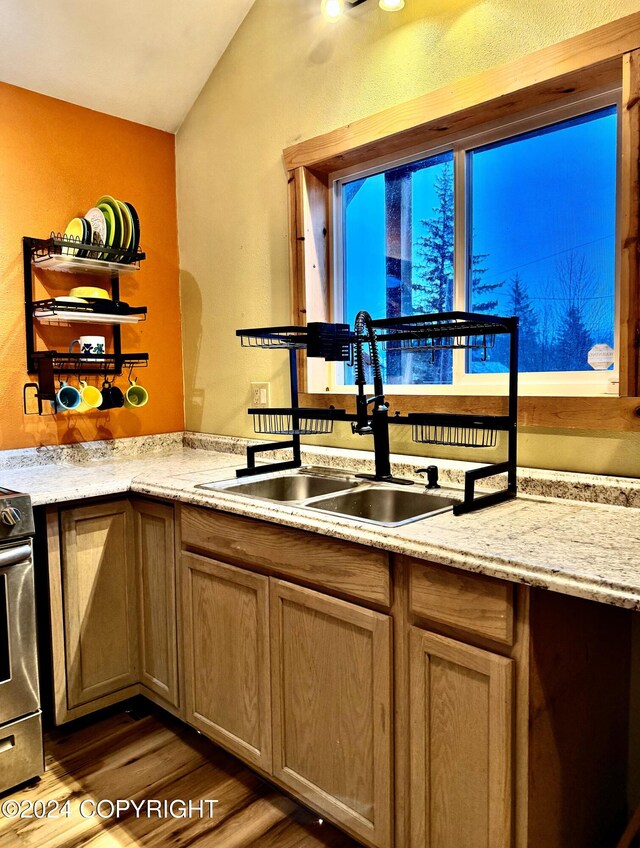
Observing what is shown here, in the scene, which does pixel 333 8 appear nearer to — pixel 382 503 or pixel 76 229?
pixel 76 229

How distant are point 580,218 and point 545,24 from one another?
0.51 m

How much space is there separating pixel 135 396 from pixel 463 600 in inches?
72.2

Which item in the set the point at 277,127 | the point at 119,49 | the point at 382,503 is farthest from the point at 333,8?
the point at 382,503

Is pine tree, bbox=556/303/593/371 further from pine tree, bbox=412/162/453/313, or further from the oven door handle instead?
the oven door handle

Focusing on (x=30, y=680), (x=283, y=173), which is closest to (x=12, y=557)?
(x=30, y=680)

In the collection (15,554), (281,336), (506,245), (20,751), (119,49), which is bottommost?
(20,751)

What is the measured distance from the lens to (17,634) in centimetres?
179

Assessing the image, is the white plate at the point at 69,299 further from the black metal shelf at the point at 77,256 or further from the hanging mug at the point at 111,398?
the hanging mug at the point at 111,398

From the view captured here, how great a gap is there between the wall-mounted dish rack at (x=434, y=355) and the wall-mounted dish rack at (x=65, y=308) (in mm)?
755

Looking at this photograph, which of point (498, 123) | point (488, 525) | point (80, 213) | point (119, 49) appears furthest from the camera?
point (80, 213)

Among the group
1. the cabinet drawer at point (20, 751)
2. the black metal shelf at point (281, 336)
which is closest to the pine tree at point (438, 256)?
the black metal shelf at point (281, 336)

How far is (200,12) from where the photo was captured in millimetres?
2412

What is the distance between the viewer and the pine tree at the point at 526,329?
6.00 ft

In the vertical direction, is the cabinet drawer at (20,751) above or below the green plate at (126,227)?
below
